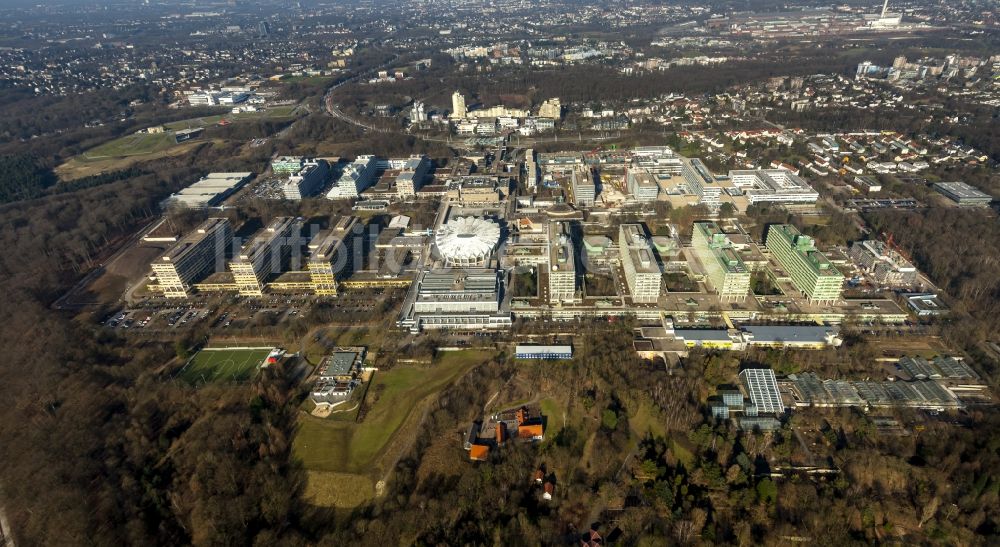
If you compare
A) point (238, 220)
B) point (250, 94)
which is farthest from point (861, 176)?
point (250, 94)

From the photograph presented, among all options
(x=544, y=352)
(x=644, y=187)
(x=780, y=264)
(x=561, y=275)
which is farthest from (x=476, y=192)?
(x=780, y=264)

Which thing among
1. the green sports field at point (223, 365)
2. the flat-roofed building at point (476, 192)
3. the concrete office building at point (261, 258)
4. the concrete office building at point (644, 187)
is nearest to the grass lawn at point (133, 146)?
the concrete office building at point (261, 258)

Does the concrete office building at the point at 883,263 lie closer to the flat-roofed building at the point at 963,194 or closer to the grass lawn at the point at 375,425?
the flat-roofed building at the point at 963,194

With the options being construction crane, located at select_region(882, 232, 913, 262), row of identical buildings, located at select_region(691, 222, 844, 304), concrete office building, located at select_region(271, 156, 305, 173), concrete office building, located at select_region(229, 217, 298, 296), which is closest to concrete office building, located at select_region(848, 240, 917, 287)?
construction crane, located at select_region(882, 232, 913, 262)

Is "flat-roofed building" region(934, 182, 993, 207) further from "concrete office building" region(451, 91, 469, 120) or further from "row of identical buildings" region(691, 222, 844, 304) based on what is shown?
"concrete office building" region(451, 91, 469, 120)

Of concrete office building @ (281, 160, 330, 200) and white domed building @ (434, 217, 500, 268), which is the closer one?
white domed building @ (434, 217, 500, 268)

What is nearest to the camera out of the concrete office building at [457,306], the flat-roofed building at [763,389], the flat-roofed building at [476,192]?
the flat-roofed building at [763,389]
